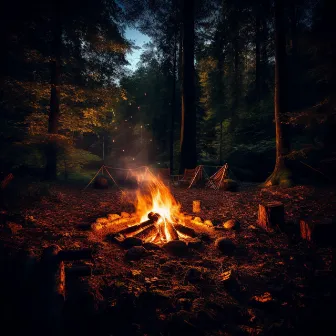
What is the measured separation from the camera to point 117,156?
4194 cm

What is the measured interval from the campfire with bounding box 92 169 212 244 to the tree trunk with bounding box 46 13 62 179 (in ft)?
19.6

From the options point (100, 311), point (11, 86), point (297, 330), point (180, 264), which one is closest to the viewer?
point (297, 330)

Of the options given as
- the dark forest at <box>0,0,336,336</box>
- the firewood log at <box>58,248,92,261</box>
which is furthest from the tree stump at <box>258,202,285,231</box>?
the firewood log at <box>58,248,92,261</box>

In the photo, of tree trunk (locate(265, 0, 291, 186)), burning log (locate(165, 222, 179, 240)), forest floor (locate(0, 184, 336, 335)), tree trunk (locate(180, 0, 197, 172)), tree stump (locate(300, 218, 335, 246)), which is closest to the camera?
forest floor (locate(0, 184, 336, 335))

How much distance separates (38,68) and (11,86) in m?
2.09

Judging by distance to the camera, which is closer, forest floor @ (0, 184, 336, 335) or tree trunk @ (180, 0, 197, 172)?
forest floor @ (0, 184, 336, 335)

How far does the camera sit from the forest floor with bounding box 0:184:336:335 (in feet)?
7.39

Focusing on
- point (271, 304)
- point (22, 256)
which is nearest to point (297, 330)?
point (271, 304)

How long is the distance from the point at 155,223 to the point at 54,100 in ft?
31.5

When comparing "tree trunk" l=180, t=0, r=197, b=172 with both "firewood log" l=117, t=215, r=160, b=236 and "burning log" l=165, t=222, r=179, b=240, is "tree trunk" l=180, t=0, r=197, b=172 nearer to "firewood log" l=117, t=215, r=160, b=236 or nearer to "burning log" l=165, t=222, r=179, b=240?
"firewood log" l=117, t=215, r=160, b=236

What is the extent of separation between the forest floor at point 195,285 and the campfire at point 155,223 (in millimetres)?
453

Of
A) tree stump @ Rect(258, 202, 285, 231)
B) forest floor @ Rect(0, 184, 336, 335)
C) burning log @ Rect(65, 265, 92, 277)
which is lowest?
forest floor @ Rect(0, 184, 336, 335)

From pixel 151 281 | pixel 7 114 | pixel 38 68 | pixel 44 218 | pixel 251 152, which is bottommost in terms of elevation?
pixel 151 281

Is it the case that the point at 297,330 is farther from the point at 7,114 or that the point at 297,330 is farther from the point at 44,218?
the point at 7,114
